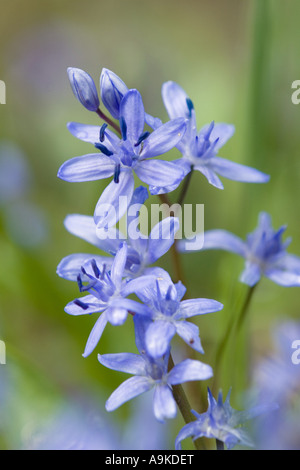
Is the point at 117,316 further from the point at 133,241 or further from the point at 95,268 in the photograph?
the point at 133,241

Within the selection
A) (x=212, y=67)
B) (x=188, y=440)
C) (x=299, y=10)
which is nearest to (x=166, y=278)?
(x=188, y=440)

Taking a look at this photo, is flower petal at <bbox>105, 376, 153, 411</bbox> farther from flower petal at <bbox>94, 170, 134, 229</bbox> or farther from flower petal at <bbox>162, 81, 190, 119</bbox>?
flower petal at <bbox>162, 81, 190, 119</bbox>

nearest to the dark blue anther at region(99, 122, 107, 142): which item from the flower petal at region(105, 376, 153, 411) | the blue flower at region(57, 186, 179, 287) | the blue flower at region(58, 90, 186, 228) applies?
the blue flower at region(58, 90, 186, 228)

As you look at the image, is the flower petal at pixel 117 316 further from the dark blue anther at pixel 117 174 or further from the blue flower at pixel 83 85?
the blue flower at pixel 83 85

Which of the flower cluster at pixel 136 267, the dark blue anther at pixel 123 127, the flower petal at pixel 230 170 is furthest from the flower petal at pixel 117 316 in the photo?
the flower petal at pixel 230 170

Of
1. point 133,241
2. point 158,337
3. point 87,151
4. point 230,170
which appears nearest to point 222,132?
point 230,170
